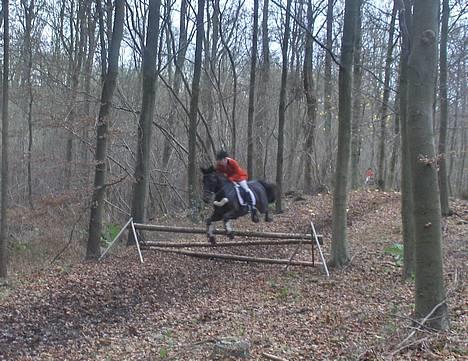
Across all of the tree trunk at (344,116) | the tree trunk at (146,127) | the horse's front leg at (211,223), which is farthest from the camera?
the tree trunk at (146,127)

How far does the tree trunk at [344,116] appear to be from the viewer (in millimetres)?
12016

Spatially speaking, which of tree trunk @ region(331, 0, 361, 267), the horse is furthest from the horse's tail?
tree trunk @ region(331, 0, 361, 267)

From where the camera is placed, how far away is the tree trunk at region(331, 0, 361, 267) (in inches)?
473

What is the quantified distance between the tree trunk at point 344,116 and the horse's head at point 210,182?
3111mm

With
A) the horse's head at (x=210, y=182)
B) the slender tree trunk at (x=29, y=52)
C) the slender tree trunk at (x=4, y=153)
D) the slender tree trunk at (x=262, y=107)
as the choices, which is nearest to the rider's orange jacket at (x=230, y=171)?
the horse's head at (x=210, y=182)

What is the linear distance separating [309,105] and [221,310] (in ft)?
57.3

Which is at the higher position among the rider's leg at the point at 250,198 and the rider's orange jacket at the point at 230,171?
the rider's orange jacket at the point at 230,171

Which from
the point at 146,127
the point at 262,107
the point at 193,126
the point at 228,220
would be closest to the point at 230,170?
the point at 228,220

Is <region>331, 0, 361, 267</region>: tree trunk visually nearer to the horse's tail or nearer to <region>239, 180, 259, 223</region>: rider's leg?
the horse's tail

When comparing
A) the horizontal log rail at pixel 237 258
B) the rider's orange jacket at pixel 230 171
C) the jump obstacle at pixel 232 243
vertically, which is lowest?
the horizontal log rail at pixel 237 258

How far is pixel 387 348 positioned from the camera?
5934 mm

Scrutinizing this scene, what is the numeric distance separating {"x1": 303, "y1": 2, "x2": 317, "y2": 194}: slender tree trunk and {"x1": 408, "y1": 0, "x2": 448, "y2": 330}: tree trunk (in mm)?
17907

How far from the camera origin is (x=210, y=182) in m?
10.6

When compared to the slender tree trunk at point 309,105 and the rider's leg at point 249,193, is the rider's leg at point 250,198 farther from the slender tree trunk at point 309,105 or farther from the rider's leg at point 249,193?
the slender tree trunk at point 309,105
